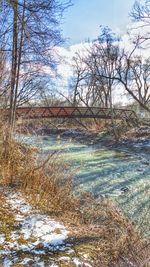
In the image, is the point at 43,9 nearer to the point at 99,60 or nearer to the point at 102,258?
the point at 102,258

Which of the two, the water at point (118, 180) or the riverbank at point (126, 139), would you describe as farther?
the riverbank at point (126, 139)

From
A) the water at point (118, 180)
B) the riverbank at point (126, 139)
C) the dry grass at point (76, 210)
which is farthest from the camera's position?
the riverbank at point (126, 139)

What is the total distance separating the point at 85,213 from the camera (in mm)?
5496

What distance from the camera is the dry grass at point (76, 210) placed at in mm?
3662

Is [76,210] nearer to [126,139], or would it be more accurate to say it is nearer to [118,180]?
[118,180]

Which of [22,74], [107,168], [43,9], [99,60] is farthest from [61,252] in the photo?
[99,60]

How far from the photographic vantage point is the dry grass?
3662mm

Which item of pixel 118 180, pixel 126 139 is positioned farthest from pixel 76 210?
pixel 126 139

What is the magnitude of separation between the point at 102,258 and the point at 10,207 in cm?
136

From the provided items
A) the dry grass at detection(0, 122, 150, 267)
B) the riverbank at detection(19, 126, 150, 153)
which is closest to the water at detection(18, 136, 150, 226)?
the dry grass at detection(0, 122, 150, 267)

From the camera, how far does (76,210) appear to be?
5.47m

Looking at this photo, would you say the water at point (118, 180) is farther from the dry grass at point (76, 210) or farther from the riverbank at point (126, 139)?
the riverbank at point (126, 139)

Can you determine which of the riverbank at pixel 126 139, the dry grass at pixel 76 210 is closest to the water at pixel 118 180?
the dry grass at pixel 76 210

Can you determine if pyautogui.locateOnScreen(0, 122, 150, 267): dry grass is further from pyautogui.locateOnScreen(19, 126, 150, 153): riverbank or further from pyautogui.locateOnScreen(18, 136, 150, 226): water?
pyautogui.locateOnScreen(19, 126, 150, 153): riverbank
